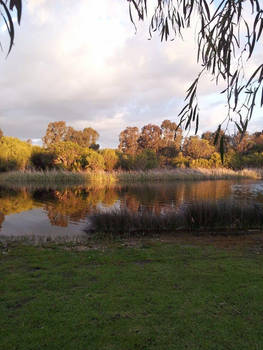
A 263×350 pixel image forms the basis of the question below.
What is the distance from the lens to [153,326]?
7.68ft

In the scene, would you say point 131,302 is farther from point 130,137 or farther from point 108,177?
point 130,137

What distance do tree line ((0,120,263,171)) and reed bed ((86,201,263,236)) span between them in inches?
559

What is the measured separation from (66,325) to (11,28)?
222 centimetres

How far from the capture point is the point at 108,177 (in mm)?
26359

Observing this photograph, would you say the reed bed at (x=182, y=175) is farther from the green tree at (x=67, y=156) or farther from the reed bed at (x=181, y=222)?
the reed bed at (x=181, y=222)

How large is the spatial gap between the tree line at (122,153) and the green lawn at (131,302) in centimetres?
1848

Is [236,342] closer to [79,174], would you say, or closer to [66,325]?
[66,325]

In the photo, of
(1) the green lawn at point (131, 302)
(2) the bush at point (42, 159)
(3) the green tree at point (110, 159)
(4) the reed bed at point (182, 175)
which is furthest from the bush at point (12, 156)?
(1) the green lawn at point (131, 302)

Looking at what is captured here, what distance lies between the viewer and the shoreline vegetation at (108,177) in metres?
25.1

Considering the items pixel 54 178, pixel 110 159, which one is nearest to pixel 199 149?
pixel 110 159

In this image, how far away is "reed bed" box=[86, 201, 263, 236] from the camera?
7164 mm

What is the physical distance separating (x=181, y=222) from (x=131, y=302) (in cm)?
476

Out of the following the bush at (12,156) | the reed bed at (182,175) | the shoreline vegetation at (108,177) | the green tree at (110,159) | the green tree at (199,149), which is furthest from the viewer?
the green tree at (199,149)

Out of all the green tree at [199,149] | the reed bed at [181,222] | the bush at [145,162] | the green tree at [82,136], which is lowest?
the reed bed at [181,222]
